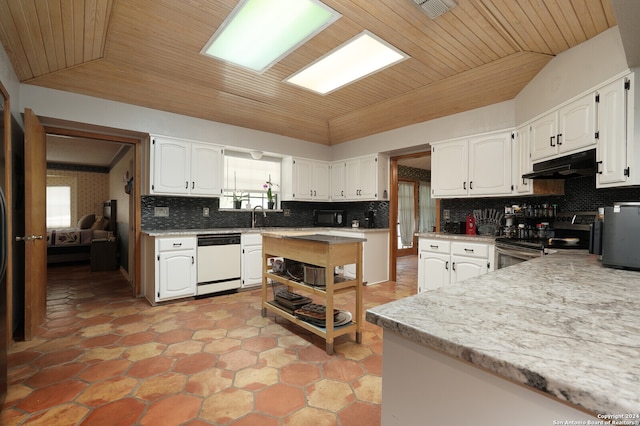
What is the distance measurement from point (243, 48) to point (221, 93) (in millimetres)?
1069

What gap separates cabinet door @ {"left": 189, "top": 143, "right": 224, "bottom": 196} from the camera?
4.00 meters

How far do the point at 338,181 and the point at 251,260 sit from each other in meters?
2.24

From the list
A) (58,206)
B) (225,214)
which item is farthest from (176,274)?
(58,206)

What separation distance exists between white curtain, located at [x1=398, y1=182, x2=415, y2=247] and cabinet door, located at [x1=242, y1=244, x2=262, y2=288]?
15.1 feet

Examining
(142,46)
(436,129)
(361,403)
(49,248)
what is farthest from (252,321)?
(49,248)

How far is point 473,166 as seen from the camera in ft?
11.7

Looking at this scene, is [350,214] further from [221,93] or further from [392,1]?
[392,1]

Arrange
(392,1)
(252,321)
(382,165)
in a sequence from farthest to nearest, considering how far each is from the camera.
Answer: (382,165) → (252,321) → (392,1)

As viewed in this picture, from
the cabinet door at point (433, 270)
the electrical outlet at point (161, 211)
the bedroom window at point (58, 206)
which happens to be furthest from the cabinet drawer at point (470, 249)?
the bedroom window at point (58, 206)

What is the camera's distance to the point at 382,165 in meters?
4.81

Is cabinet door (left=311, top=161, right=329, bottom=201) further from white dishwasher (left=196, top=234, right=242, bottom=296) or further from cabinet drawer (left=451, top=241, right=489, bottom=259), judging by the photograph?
cabinet drawer (left=451, top=241, right=489, bottom=259)

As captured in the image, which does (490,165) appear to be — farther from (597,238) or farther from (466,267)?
(597,238)

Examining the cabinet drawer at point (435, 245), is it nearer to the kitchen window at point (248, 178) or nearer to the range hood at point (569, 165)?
the range hood at point (569, 165)

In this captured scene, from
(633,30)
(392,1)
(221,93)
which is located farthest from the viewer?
(221,93)
